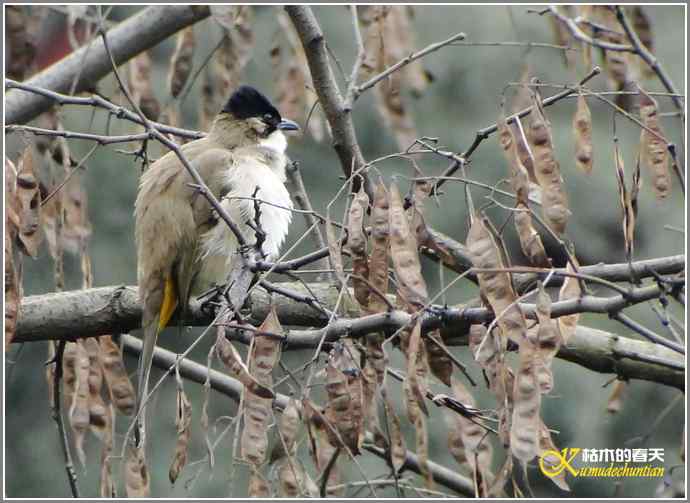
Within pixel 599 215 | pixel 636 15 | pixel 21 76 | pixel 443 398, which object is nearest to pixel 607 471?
pixel 443 398

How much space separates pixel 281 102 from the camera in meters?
3.76

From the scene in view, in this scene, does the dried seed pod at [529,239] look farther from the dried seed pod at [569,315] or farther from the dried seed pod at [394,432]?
the dried seed pod at [394,432]

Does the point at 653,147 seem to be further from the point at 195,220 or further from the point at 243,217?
the point at 195,220

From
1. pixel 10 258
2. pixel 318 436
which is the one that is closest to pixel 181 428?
pixel 318 436

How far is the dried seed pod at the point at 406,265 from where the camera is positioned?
2.05 meters

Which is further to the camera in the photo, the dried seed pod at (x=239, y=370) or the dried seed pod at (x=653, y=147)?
the dried seed pod at (x=653, y=147)

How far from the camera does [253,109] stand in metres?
A: 4.27

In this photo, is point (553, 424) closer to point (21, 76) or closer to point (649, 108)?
point (21, 76)

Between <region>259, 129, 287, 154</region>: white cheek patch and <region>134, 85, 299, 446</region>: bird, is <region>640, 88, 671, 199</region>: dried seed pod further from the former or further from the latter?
<region>259, 129, 287, 154</region>: white cheek patch

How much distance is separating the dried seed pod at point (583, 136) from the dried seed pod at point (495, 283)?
1.78ft

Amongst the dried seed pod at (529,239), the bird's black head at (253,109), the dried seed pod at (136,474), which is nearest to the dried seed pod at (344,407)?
the dried seed pod at (529,239)

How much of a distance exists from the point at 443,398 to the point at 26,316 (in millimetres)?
1403

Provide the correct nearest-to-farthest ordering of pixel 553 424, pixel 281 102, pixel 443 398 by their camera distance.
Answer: pixel 443 398, pixel 281 102, pixel 553 424

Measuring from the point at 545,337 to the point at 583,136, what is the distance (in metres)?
0.61
